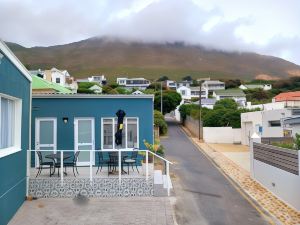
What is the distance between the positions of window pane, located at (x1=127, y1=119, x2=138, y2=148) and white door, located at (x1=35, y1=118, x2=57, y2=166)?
120 inches

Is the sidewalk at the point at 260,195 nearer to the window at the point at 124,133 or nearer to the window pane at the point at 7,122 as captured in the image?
the window at the point at 124,133

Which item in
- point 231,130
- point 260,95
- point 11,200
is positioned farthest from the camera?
point 260,95

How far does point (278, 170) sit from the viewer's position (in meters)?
13.7

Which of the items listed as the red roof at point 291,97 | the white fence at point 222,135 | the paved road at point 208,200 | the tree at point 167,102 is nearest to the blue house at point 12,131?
the paved road at point 208,200

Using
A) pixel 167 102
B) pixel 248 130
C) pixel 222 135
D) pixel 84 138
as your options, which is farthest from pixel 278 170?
pixel 167 102

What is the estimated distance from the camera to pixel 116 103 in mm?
16578

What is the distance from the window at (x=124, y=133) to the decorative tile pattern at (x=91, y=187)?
12.3ft

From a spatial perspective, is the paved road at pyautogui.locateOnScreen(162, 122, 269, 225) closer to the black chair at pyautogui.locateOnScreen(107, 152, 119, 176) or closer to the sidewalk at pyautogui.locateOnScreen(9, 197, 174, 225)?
the sidewalk at pyautogui.locateOnScreen(9, 197, 174, 225)

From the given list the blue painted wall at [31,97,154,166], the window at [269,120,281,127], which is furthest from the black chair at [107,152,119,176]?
the window at [269,120,281,127]

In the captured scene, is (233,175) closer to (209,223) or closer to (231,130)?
(209,223)

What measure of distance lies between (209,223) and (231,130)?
29.8m

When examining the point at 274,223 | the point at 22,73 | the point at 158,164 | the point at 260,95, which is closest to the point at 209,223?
the point at 274,223

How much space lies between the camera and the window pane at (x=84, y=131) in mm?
16250

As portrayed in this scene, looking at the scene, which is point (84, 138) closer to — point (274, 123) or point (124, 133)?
point (124, 133)
